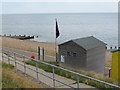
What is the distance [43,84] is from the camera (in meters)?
7.18

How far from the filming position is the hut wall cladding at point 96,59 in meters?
10.4

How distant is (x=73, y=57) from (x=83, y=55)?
2.22 feet

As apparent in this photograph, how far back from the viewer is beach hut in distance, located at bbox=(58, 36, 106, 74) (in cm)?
1032

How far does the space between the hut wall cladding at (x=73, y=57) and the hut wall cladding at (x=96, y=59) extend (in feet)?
0.96

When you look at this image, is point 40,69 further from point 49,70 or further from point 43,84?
point 43,84

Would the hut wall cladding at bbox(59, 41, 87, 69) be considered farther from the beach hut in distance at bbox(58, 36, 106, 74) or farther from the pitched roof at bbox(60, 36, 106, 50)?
the pitched roof at bbox(60, 36, 106, 50)

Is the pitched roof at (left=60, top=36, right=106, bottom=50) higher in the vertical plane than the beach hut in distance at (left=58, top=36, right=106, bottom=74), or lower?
higher

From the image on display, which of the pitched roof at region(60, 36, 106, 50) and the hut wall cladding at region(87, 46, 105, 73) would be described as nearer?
the hut wall cladding at region(87, 46, 105, 73)

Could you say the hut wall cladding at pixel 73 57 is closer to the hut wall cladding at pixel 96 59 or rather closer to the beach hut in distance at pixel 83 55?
the beach hut in distance at pixel 83 55

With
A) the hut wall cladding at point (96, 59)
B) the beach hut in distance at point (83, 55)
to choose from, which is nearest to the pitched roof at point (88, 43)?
the beach hut in distance at point (83, 55)

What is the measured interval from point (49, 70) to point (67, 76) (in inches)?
51.5

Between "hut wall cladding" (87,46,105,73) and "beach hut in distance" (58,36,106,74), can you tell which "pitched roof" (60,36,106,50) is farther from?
"hut wall cladding" (87,46,105,73)

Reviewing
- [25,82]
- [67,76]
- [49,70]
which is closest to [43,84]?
[25,82]

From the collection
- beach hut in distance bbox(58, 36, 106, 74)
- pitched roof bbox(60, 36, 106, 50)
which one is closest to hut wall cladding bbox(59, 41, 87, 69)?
beach hut in distance bbox(58, 36, 106, 74)
